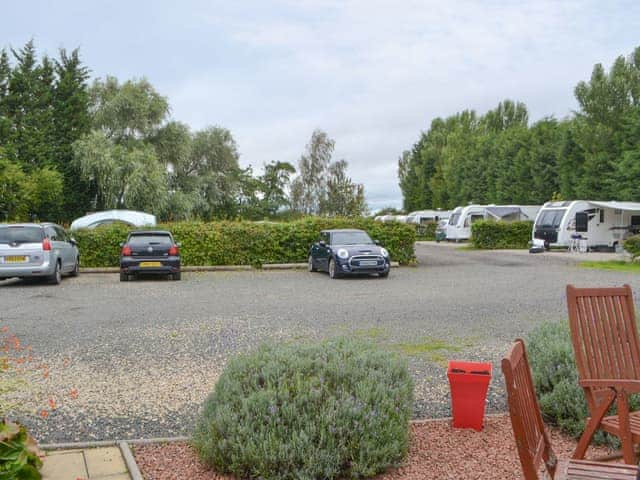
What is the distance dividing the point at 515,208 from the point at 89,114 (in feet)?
98.3

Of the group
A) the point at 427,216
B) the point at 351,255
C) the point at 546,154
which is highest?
the point at 546,154

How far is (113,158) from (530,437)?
34836mm

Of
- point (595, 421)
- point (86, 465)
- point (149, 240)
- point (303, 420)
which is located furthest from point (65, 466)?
point (149, 240)

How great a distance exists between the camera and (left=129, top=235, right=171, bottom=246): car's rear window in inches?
666


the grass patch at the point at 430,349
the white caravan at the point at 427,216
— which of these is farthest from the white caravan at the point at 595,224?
the white caravan at the point at 427,216

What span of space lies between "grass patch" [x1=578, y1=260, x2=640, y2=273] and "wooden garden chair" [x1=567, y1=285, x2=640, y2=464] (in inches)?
660

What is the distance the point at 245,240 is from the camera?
69.9 feet

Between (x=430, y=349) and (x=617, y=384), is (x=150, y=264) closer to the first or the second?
(x=430, y=349)

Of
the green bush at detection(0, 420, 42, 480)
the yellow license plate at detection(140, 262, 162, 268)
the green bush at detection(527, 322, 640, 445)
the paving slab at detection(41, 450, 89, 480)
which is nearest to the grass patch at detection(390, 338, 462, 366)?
the green bush at detection(527, 322, 640, 445)

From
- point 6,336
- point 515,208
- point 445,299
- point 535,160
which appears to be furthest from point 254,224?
point 535,160

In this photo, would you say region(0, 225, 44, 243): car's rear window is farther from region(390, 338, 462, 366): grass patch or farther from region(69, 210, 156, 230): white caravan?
region(390, 338, 462, 366): grass patch

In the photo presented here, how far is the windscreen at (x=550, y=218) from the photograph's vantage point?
93.8ft

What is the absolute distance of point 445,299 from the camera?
41.0ft

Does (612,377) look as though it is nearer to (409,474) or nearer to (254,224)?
(409,474)
